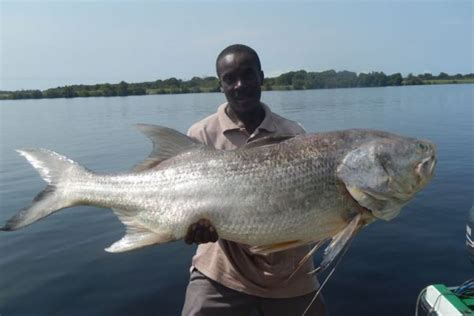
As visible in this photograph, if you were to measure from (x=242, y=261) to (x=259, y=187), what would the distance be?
0.97 m

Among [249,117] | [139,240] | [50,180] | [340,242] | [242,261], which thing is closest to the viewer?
[340,242]

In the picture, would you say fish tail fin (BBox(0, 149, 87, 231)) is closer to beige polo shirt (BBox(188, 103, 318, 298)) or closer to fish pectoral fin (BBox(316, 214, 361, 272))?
beige polo shirt (BBox(188, 103, 318, 298))

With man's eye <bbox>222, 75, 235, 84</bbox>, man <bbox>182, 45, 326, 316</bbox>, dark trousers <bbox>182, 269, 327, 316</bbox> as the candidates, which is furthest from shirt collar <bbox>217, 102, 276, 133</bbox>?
dark trousers <bbox>182, 269, 327, 316</bbox>

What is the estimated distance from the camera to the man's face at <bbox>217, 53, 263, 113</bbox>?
4.34m

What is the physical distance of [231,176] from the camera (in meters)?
3.71

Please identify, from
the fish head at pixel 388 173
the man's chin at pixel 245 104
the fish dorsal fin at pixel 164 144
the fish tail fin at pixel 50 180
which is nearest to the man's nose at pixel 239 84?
the man's chin at pixel 245 104

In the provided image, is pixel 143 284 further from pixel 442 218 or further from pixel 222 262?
pixel 442 218

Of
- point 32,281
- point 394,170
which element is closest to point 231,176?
point 394,170

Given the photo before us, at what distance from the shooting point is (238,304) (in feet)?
14.0

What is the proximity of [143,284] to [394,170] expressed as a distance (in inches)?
287

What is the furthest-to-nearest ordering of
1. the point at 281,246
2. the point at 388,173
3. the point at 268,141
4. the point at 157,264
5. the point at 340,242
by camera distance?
the point at 157,264 < the point at 268,141 < the point at 281,246 < the point at 388,173 < the point at 340,242

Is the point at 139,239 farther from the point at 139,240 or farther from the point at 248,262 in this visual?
the point at 248,262

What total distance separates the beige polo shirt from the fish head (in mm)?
1109

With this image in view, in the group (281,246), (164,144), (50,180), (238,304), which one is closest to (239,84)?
(164,144)
